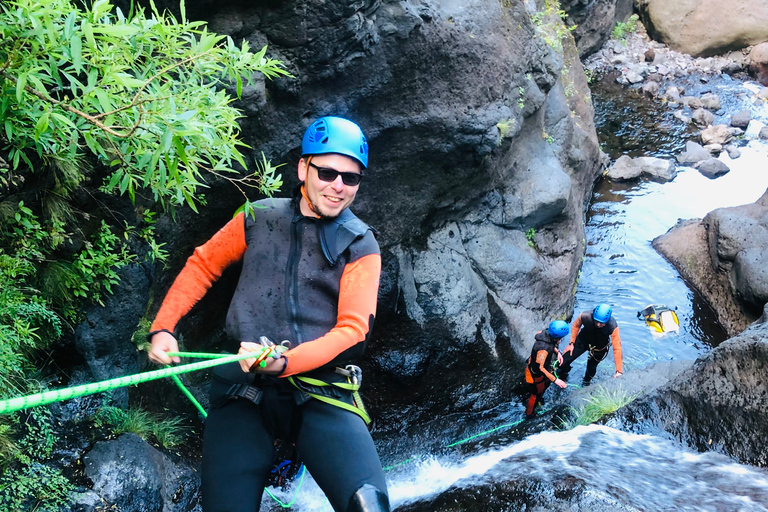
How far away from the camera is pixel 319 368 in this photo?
322 centimetres

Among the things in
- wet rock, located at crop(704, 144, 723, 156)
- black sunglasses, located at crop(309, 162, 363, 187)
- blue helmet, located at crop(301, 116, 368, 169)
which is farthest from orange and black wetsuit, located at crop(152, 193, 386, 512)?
wet rock, located at crop(704, 144, 723, 156)

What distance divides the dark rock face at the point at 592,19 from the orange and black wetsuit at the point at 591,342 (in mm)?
12556

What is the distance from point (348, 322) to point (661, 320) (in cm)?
859

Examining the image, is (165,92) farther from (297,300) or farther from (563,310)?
(563,310)

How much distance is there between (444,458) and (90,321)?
3788 millimetres

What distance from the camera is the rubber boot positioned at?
9.44ft

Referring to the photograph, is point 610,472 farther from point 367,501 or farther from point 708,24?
point 708,24

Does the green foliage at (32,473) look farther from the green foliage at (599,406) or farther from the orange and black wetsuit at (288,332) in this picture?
the green foliage at (599,406)

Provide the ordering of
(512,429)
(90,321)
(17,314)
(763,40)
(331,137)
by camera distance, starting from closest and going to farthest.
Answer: (331,137) → (17,314) → (90,321) → (512,429) → (763,40)

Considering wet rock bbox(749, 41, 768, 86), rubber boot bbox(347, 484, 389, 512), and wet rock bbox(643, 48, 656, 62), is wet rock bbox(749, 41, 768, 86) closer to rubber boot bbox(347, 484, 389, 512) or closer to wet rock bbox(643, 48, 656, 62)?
wet rock bbox(643, 48, 656, 62)

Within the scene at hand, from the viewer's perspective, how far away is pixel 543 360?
24.9ft

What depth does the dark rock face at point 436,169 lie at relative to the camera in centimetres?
582

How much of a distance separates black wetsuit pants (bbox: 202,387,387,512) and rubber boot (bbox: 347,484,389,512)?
1.2 inches

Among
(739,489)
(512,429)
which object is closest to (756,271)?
(512,429)
